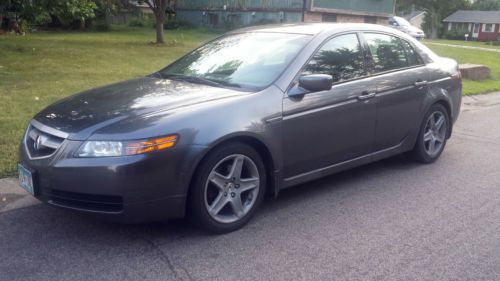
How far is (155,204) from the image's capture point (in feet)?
12.4

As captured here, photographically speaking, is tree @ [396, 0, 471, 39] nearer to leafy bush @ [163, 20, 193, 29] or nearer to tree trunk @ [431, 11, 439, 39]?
tree trunk @ [431, 11, 439, 39]

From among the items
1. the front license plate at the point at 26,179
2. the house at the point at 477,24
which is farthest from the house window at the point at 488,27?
the front license plate at the point at 26,179

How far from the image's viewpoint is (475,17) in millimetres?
69312

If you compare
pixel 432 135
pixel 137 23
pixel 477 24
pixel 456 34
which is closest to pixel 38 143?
pixel 432 135

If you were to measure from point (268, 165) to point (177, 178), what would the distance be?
95cm

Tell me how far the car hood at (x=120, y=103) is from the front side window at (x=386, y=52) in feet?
5.83

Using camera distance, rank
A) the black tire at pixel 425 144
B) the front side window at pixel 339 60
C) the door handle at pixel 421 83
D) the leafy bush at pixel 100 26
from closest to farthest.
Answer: the front side window at pixel 339 60 < the door handle at pixel 421 83 < the black tire at pixel 425 144 < the leafy bush at pixel 100 26

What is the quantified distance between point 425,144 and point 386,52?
1.25 meters

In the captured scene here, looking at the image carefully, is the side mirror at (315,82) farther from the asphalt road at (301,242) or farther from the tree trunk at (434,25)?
the tree trunk at (434,25)

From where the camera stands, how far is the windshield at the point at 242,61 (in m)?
4.69

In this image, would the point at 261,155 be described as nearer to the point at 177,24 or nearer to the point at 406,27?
the point at 406,27

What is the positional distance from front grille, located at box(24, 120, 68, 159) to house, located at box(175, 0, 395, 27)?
2547 cm

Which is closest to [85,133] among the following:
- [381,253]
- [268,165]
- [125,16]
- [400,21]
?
[268,165]

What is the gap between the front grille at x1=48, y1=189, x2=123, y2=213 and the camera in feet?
12.1
